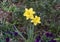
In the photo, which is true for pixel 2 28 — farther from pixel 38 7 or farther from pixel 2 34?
pixel 38 7

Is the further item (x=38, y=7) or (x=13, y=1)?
(x=13, y=1)

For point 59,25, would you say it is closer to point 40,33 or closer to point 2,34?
point 40,33

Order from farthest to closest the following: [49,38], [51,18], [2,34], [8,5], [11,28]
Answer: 1. [8,5]
2. [51,18]
3. [11,28]
4. [2,34]
5. [49,38]

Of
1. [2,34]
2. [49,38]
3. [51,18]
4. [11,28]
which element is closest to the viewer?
[49,38]

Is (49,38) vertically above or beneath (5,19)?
above

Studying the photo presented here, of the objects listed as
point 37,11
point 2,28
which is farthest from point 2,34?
point 37,11

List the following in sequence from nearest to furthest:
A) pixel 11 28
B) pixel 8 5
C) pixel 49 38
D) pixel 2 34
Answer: pixel 49 38
pixel 2 34
pixel 11 28
pixel 8 5

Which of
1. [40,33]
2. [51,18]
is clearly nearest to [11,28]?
[40,33]
